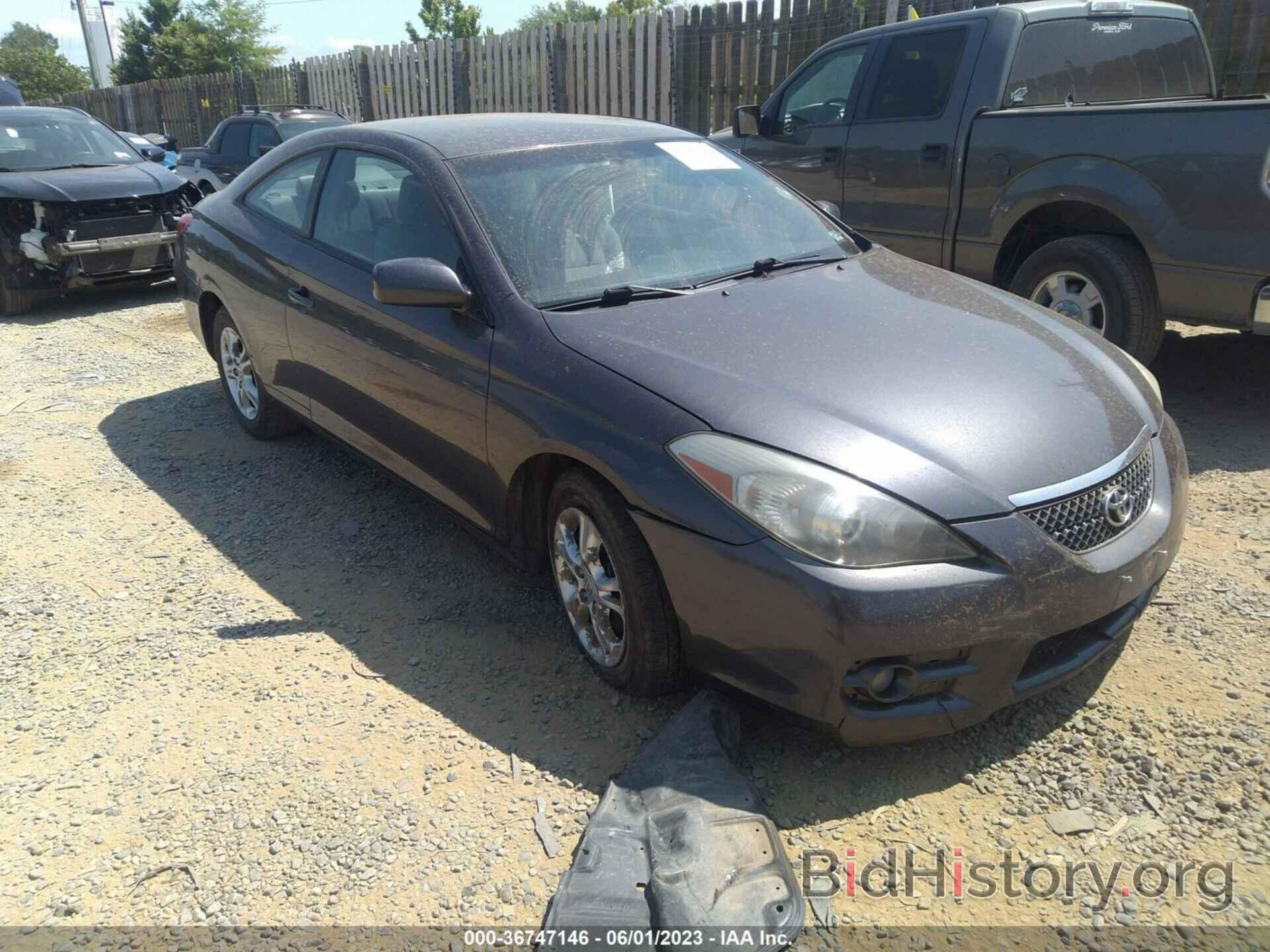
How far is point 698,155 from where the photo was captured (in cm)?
414

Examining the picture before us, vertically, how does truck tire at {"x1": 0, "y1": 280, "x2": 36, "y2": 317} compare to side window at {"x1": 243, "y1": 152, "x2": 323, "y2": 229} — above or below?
below

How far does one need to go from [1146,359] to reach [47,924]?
5124 mm

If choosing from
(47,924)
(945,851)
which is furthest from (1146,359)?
(47,924)

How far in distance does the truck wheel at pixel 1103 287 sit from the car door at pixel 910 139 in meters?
0.79

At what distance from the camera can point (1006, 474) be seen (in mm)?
2553

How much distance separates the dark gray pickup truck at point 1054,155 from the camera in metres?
4.65

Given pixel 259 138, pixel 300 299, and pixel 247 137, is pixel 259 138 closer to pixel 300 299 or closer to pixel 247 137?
pixel 247 137

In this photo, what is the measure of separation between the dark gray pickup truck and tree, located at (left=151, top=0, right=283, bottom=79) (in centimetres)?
3425

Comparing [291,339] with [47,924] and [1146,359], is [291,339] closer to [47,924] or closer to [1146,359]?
[47,924]

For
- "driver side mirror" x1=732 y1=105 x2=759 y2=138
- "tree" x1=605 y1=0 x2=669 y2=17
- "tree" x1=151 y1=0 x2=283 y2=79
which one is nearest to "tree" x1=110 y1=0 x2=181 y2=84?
"tree" x1=151 y1=0 x2=283 y2=79

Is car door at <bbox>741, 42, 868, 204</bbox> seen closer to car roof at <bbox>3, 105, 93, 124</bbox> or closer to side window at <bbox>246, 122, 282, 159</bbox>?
car roof at <bbox>3, 105, 93, 124</bbox>

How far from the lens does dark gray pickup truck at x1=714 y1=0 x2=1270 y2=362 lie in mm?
4652

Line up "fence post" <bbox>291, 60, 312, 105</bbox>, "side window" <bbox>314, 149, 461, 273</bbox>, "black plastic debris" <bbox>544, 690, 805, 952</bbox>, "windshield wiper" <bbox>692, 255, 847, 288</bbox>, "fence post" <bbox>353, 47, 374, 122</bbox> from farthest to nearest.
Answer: "fence post" <bbox>291, 60, 312, 105</bbox> → "fence post" <bbox>353, 47, 374, 122</bbox> → "side window" <bbox>314, 149, 461, 273</bbox> → "windshield wiper" <bbox>692, 255, 847, 288</bbox> → "black plastic debris" <bbox>544, 690, 805, 952</bbox>

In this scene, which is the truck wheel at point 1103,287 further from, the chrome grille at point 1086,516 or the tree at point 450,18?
the tree at point 450,18
